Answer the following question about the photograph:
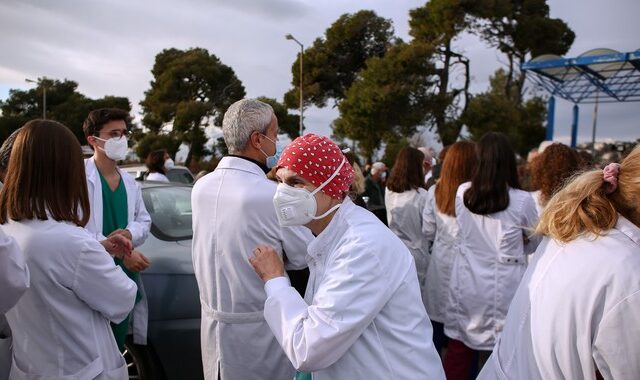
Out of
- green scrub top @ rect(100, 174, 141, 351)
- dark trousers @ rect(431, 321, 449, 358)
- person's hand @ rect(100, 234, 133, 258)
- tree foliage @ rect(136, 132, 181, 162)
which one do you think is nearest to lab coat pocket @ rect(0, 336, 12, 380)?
person's hand @ rect(100, 234, 133, 258)

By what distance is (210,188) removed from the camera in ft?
8.11

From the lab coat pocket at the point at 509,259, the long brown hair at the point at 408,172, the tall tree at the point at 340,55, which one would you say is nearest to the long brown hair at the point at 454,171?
the lab coat pocket at the point at 509,259

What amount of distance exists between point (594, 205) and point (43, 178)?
206cm

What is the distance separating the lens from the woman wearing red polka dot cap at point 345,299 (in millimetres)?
1506

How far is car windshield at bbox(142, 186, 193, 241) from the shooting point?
3.89 metres

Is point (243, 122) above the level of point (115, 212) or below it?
above

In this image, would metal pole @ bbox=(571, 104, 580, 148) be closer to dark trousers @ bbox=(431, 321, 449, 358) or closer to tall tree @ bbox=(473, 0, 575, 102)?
tall tree @ bbox=(473, 0, 575, 102)

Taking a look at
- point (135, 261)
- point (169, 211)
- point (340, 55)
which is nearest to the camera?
point (135, 261)

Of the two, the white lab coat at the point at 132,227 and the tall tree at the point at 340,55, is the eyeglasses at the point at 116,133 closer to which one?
the white lab coat at the point at 132,227

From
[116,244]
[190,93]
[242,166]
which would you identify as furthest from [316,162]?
[190,93]

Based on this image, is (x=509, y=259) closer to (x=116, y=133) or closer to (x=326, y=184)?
(x=326, y=184)

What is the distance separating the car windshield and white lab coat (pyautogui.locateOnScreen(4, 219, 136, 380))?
1.74 meters

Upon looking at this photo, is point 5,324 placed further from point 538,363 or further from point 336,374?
point 538,363

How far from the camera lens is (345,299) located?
1491mm
